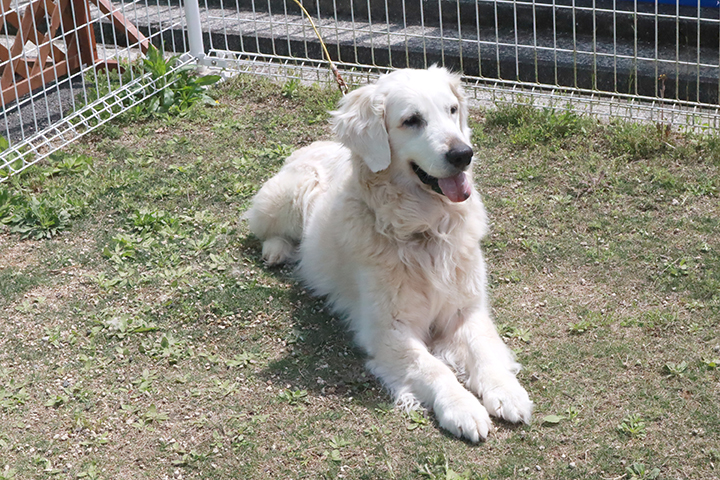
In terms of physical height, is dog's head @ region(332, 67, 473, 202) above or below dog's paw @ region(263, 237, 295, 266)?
above

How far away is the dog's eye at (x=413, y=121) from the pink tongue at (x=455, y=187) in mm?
275

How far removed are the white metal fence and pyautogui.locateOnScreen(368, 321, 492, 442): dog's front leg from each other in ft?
10.1

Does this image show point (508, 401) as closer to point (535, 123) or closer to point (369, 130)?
point (369, 130)

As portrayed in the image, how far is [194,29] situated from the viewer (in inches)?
281

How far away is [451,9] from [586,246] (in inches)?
157

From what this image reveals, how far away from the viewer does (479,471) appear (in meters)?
3.03

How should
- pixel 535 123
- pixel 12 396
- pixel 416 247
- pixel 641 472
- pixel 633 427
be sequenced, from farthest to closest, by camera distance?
pixel 535 123
pixel 416 247
pixel 12 396
pixel 633 427
pixel 641 472

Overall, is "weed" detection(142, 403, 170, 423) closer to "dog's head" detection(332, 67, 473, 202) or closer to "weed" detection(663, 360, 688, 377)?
"dog's head" detection(332, 67, 473, 202)

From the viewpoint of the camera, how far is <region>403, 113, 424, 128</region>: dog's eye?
3631 millimetres

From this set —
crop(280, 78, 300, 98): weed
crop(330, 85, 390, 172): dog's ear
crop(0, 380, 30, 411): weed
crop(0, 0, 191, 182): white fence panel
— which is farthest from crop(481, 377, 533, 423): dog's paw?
crop(280, 78, 300, 98): weed

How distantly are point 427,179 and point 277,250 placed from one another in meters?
1.33

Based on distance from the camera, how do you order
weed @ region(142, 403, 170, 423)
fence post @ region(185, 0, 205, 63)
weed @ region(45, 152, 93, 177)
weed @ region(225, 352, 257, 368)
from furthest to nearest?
1. fence post @ region(185, 0, 205, 63)
2. weed @ region(45, 152, 93, 177)
3. weed @ region(225, 352, 257, 368)
4. weed @ region(142, 403, 170, 423)

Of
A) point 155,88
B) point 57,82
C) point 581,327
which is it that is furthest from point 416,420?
point 155,88

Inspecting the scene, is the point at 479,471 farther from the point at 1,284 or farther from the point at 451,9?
the point at 451,9
